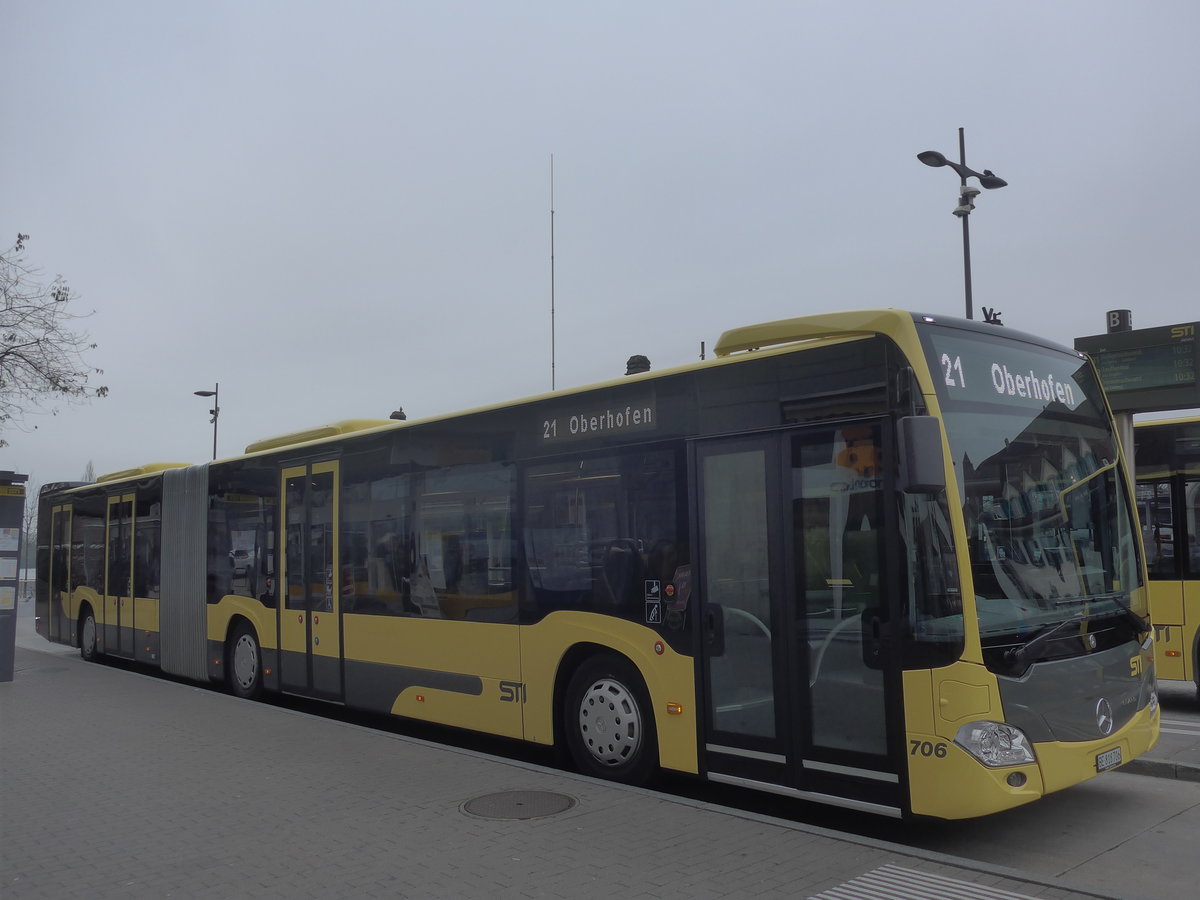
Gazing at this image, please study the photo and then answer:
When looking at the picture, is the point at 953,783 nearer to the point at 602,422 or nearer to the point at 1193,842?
the point at 1193,842

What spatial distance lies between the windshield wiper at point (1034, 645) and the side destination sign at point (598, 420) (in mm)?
2979

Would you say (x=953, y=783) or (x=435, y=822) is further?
(x=435, y=822)

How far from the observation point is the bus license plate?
614 cm

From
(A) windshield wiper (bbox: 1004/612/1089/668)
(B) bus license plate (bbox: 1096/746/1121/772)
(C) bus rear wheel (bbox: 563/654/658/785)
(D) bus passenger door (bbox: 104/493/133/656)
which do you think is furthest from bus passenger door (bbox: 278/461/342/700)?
(B) bus license plate (bbox: 1096/746/1121/772)

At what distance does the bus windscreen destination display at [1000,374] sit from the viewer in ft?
20.3

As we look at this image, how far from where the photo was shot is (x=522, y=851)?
5.84 meters

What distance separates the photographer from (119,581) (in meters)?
17.0

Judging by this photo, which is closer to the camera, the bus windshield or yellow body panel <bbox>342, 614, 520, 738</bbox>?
the bus windshield

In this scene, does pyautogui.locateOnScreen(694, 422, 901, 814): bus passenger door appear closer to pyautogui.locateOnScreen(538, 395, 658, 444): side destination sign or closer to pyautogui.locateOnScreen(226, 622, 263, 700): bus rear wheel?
pyautogui.locateOnScreen(538, 395, 658, 444): side destination sign

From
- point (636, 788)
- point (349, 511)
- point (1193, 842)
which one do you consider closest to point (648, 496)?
point (636, 788)

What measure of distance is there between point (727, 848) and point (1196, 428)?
7.85 metres

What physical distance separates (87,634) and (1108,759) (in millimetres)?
17452

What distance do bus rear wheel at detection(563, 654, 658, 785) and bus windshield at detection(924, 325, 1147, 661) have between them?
282 centimetres

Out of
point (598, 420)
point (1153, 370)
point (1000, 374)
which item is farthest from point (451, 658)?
point (1153, 370)
